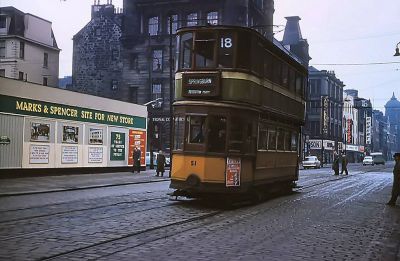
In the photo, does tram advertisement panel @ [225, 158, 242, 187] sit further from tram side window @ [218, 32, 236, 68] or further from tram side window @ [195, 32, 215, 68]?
tram side window @ [195, 32, 215, 68]

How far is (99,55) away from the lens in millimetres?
57938

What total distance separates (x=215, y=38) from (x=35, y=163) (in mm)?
13506

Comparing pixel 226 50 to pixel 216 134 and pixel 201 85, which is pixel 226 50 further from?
pixel 216 134

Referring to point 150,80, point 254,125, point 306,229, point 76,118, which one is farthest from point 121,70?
point 306,229

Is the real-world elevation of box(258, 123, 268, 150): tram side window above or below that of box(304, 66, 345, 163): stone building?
below

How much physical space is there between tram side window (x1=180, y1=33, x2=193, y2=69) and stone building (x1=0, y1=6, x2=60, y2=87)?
38838 millimetres

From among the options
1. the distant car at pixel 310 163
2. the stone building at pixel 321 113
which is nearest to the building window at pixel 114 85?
the distant car at pixel 310 163

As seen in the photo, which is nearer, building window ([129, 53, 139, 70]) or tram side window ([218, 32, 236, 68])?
tram side window ([218, 32, 236, 68])

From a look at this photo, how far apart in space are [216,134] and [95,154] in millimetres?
16361

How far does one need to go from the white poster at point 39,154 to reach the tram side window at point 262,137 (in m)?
12.9

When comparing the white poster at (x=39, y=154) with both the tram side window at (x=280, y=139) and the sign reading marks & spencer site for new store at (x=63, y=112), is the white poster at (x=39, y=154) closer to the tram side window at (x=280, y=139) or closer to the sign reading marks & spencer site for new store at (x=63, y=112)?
the sign reading marks & spencer site for new store at (x=63, y=112)

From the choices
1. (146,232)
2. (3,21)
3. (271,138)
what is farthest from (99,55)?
(146,232)

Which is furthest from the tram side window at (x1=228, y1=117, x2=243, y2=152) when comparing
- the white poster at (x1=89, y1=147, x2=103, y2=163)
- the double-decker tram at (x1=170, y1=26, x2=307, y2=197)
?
the white poster at (x1=89, y1=147, x2=103, y2=163)

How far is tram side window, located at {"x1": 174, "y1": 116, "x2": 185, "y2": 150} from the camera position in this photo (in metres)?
14.2
